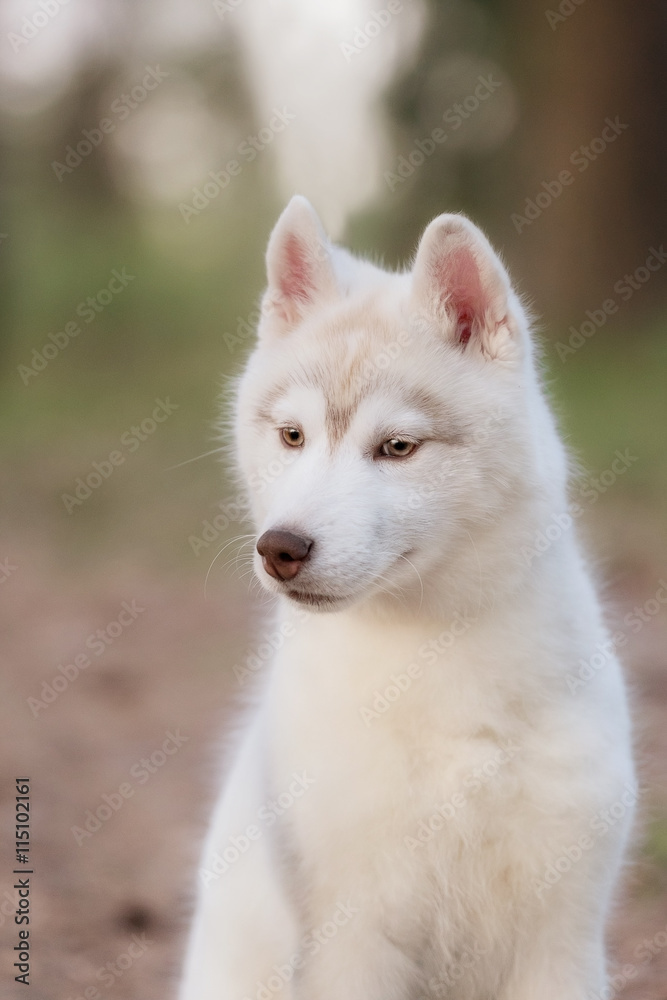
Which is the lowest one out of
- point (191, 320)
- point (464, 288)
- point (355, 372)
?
point (191, 320)

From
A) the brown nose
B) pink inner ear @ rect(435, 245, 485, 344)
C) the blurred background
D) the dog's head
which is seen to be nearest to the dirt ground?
the blurred background

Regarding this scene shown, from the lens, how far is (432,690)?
2.37 meters

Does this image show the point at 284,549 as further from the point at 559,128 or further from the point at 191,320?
the point at 191,320

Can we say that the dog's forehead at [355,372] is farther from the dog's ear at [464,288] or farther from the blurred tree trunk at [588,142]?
the blurred tree trunk at [588,142]

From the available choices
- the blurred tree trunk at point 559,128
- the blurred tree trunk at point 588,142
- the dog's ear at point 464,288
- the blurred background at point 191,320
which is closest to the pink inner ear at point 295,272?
the dog's ear at point 464,288

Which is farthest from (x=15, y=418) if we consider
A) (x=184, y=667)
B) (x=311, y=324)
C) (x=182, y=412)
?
(x=311, y=324)

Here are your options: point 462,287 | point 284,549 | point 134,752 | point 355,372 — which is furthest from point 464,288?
point 134,752

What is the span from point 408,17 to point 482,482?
6.49 m

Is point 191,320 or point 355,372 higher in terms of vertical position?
point 355,372

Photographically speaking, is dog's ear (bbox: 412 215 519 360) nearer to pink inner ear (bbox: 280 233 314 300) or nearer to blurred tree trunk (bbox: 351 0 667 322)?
pink inner ear (bbox: 280 233 314 300)

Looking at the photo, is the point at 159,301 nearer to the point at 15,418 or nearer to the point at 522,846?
the point at 15,418

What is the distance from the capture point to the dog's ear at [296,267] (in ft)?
8.37

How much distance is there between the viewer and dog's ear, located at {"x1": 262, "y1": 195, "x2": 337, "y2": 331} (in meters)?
2.55

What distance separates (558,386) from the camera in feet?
25.4
